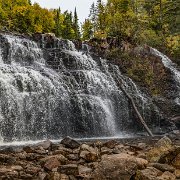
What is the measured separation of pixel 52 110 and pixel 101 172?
1727 centimetres

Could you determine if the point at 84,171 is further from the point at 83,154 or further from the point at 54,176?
the point at 83,154

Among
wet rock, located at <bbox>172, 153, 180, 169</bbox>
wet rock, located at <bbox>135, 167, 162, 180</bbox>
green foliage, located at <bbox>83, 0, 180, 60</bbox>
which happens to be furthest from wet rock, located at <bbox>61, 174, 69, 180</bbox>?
green foliage, located at <bbox>83, 0, 180, 60</bbox>

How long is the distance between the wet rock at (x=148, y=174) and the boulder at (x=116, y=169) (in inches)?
5.3

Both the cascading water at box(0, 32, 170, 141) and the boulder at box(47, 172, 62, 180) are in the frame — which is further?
the cascading water at box(0, 32, 170, 141)

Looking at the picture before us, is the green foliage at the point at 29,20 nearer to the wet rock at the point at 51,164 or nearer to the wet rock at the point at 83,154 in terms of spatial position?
the wet rock at the point at 83,154

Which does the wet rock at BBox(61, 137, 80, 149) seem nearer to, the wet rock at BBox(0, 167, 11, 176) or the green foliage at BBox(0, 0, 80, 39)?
the wet rock at BBox(0, 167, 11, 176)

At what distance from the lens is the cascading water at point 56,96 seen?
24.1 metres

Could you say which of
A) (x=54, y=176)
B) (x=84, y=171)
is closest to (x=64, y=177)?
(x=54, y=176)

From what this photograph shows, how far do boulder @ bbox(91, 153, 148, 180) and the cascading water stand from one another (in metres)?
14.3

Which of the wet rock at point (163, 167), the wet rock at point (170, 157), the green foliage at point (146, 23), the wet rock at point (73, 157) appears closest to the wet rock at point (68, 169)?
the wet rock at point (73, 157)

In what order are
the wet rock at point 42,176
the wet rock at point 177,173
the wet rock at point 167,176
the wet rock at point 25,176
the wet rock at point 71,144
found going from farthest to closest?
the wet rock at point 71,144 < the wet rock at point 25,176 < the wet rock at point 42,176 < the wet rock at point 177,173 < the wet rock at point 167,176

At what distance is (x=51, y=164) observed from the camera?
10578 mm

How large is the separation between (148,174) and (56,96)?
18.5 m

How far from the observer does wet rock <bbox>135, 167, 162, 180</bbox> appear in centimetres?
865
